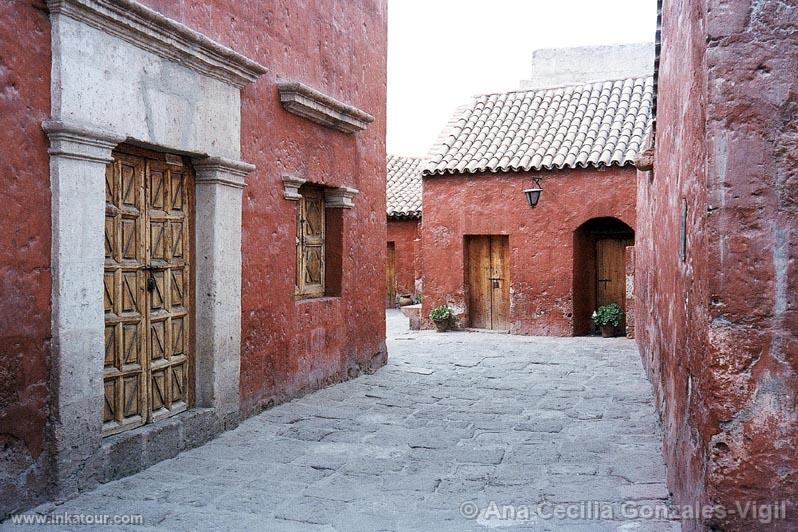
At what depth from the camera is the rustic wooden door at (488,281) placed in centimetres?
1412

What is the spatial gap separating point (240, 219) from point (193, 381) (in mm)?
1347

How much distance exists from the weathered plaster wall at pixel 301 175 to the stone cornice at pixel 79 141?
1071 mm

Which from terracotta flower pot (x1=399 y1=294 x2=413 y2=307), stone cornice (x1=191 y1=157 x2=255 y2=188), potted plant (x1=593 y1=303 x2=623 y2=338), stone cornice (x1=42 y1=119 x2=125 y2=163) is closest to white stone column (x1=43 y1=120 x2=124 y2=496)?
stone cornice (x1=42 y1=119 x2=125 y2=163)

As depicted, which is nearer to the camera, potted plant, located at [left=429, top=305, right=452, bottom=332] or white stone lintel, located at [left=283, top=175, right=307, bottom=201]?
white stone lintel, located at [left=283, top=175, right=307, bottom=201]

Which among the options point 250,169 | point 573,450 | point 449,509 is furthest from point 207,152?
point 573,450

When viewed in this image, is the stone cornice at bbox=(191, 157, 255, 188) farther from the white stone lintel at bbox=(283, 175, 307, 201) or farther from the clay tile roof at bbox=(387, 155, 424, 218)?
the clay tile roof at bbox=(387, 155, 424, 218)

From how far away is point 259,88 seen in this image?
6.22 m

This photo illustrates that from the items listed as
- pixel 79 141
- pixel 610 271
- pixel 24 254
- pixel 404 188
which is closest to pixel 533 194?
pixel 610 271

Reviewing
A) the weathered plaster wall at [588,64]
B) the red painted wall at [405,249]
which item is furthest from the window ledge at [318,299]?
the weathered plaster wall at [588,64]

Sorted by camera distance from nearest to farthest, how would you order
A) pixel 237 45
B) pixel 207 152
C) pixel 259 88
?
pixel 207 152
pixel 237 45
pixel 259 88

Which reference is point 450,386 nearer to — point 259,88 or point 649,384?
point 649,384

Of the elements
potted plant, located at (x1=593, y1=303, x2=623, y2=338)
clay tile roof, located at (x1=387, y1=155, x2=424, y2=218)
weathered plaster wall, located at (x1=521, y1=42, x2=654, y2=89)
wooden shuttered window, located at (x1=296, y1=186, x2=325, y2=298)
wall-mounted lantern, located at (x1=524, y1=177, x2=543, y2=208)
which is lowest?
potted plant, located at (x1=593, y1=303, x2=623, y2=338)
